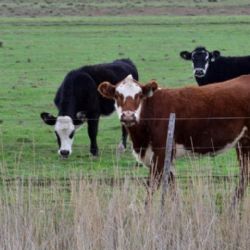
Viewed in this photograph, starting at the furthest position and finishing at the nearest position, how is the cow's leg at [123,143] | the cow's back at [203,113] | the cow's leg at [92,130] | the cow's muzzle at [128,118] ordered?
the cow's leg at [92,130] < the cow's leg at [123,143] < the cow's back at [203,113] < the cow's muzzle at [128,118]

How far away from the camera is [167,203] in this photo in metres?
9.55

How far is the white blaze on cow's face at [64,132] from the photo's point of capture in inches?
620

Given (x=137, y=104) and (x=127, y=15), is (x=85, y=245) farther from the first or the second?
(x=127, y=15)

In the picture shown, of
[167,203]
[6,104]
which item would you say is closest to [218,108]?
[167,203]

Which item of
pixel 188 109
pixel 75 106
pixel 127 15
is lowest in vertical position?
pixel 127 15

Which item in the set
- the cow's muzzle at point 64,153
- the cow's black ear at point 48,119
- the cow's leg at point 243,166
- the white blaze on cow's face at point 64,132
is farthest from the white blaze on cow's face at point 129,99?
the cow's black ear at point 48,119

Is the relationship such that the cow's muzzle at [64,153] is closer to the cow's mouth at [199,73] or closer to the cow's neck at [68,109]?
the cow's neck at [68,109]

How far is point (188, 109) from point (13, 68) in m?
16.9

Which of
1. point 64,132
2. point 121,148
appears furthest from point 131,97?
point 121,148

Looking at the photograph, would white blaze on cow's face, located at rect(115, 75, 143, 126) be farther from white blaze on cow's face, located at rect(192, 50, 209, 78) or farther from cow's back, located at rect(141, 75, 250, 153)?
white blaze on cow's face, located at rect(192, 50, 209, 78)

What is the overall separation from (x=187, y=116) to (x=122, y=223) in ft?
8.98

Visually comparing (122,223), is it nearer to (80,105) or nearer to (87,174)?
(87,174)

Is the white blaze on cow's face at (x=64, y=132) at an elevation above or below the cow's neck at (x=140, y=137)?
below

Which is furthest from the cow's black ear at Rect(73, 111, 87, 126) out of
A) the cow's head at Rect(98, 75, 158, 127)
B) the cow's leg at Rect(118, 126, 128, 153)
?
the cow's head at Rect(98, 75, 158, 127)
